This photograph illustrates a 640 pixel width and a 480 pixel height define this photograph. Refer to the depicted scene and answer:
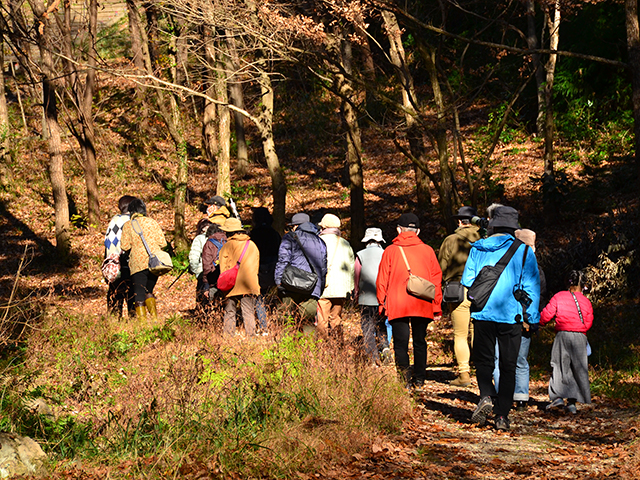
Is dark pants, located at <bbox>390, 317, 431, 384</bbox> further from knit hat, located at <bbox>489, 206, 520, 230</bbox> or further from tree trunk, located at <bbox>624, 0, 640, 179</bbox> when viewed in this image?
tree trunk, located at <bbox>624, 0, 640, 179</bbox>

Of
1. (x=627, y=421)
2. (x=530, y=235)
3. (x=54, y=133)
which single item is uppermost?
(x=54, y=133)

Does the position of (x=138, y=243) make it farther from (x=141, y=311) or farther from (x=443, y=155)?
(x=443, y=155)

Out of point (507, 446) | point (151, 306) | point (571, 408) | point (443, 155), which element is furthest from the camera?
point (443, 155)

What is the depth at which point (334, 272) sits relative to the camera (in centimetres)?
894

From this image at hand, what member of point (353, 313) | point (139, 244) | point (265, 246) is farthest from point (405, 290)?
point (353, 313)

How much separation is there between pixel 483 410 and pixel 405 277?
1.79m

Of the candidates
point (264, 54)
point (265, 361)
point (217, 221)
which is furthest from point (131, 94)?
point (265, 361)

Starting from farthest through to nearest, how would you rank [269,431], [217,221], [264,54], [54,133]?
[54,133] → [264,54] → [217,221] → [269,431]

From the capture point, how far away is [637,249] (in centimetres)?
1216

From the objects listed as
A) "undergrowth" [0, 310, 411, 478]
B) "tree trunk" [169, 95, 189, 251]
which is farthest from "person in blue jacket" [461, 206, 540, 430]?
"tree trunk" [169, 95, 189, 251]

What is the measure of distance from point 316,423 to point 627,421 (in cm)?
346

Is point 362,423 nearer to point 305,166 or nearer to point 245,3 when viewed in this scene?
point 245,3

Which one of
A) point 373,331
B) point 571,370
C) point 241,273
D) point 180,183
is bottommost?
point 571,370

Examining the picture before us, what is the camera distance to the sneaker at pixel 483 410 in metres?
Result: 6.45
